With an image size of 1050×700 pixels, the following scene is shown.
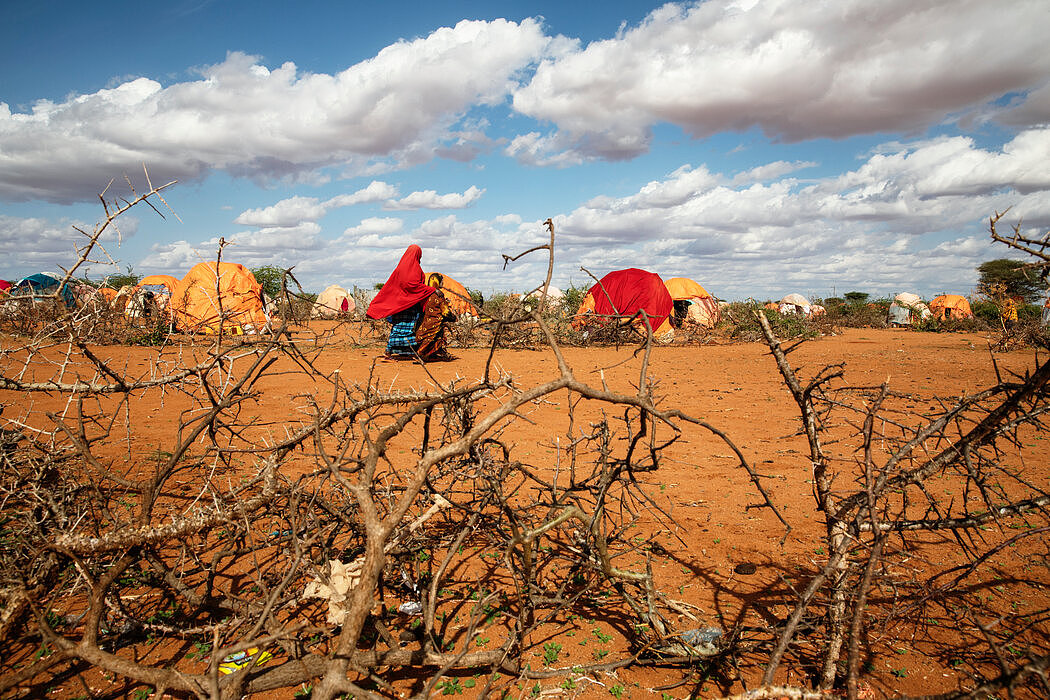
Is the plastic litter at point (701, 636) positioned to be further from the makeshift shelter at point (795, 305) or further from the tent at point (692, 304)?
the makeshift shelter at point (795, 305)

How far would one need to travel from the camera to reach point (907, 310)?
22.8m

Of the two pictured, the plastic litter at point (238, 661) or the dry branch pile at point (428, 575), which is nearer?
the dry branch pile at point (428, 575)

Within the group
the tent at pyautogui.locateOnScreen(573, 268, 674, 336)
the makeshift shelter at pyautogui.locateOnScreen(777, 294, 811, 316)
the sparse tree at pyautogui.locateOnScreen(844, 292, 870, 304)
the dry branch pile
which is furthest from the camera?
the sparse tree at pyautogui.locateOnScreen(844, 292, 870, 304)

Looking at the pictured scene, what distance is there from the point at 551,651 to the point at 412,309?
32.0 ft

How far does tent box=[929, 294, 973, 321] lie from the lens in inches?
884

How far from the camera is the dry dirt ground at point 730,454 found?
2.59 metres

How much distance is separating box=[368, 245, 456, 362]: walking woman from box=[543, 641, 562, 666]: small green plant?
919 centimetres

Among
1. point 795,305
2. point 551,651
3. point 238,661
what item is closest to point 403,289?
point 238,661

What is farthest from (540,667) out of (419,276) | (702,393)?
(419,276)

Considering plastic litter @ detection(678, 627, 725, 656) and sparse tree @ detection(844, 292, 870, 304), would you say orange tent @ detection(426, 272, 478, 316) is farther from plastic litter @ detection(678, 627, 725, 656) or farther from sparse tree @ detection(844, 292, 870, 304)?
sparse tree @ detection(844, 292, 870, 304)

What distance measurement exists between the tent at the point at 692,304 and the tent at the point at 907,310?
28.2 feet

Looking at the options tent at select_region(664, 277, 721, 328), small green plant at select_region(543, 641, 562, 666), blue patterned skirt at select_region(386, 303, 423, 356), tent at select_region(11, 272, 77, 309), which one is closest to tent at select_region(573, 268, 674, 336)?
tent at select_region(664, 277, 721, 328)

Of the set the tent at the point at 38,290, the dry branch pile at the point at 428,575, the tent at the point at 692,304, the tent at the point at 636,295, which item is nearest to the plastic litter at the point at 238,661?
the dry branch pile at the point at 428,575

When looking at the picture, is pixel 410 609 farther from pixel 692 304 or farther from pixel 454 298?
pixel 692 304
